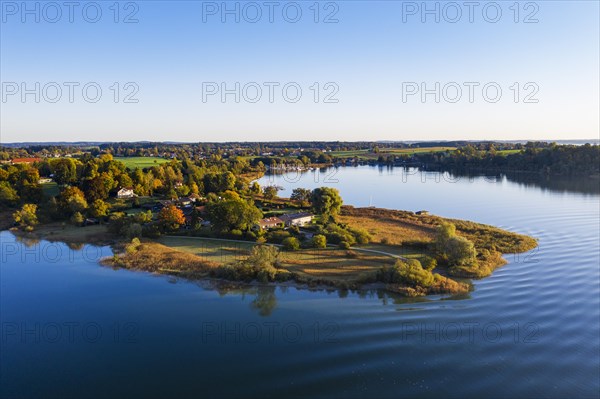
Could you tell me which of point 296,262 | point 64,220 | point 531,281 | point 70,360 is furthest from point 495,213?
point 64,220

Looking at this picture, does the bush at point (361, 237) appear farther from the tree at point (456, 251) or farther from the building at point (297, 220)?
the building at point (297, 220)

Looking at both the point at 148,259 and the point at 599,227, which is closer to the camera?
the point at 148,259

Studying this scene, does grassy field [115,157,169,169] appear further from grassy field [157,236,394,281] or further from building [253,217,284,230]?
grassy field [157,236,394,281]

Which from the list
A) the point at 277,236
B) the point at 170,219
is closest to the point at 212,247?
the point at 277,236

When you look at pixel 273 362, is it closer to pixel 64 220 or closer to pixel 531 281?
pixel 531 281

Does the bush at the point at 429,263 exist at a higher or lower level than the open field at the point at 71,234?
lower

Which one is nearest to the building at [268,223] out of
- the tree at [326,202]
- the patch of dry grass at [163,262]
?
the tree at [326,202]
